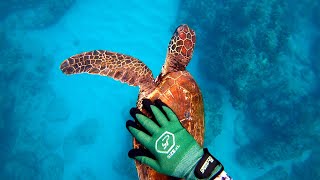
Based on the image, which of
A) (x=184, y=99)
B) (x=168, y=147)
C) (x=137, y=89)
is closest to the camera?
(x=168, y=147)

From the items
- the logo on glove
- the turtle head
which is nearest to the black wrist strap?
the logo on glove

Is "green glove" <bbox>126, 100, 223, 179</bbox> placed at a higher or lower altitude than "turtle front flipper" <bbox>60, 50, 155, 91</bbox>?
lower

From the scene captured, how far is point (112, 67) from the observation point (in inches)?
146

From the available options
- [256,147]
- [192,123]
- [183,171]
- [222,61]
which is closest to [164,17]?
[222,61]

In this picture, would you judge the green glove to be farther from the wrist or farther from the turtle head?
the turtle head

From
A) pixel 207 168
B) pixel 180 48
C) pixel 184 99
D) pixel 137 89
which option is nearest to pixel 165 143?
pixel 207 168

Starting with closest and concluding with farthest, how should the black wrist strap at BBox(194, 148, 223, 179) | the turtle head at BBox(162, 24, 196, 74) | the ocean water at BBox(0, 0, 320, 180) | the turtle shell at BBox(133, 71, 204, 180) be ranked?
the black wrist strap at BBox(194, 148, 223, 179) → the turtle shell at BBox(133, 71, 204, 180) → the turtle head at BBox(162, 24, 196, 74) → the ocean water at BBox(0, 0, 320, 180)

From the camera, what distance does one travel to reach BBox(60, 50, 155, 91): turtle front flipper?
3643 mm

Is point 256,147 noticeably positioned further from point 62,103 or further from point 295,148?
point 62,103

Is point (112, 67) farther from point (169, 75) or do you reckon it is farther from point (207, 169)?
point (207, 169)

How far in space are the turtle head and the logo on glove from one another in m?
1.84

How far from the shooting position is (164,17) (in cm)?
938

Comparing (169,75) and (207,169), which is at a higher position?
(169,75)

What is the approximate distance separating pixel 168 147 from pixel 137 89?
6.32 metres
